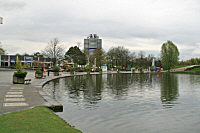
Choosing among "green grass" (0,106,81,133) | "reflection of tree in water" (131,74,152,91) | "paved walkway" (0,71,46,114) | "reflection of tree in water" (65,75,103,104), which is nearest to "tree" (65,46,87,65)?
"reflection of tree in water" (131,74,152,91)

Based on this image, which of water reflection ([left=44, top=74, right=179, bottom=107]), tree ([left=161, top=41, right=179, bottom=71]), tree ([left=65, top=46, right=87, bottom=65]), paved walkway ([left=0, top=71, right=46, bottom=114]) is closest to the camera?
paved walkway ([left=0, top=71, right=46, bottom=114])

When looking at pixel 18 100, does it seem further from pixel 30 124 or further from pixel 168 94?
pixel 168 94

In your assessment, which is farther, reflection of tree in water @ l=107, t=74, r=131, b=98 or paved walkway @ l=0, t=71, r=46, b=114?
reflection of tree in water @ l=107, t=74, r=131, b=98

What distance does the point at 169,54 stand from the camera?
8975cm

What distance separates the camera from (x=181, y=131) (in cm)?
782

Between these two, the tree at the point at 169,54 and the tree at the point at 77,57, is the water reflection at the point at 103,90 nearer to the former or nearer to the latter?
the tree at the point at 169,54

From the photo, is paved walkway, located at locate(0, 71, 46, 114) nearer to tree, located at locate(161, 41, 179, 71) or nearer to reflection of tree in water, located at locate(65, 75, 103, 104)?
reflection of tree in water, located at locate(65, 75, 103, 104)

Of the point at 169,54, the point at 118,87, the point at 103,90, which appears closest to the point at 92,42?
the point at 169,54

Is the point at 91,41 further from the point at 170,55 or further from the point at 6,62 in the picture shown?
the point at 170,55

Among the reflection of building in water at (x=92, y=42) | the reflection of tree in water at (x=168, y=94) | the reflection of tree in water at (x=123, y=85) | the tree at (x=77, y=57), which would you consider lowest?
the reflection of tree in water at (x=168, y=94)

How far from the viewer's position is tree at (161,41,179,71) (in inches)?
3520

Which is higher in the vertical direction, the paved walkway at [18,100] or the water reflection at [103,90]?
the paved walkway at [18,100]

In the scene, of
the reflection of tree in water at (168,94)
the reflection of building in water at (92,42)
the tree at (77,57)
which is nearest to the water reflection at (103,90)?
the reflection of tree in water at (168,94)

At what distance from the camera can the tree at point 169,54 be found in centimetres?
8941
